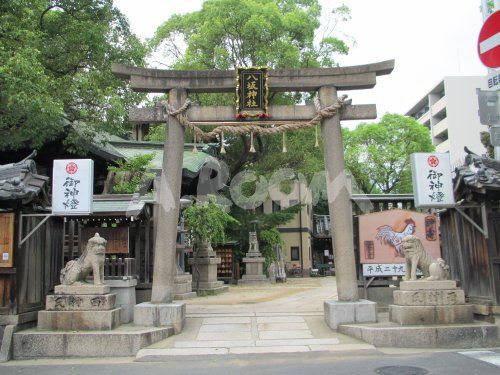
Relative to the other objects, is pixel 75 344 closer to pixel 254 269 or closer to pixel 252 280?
pixel 252 280

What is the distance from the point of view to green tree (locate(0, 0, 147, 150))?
12664mm

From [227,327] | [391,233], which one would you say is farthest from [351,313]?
[227,327]

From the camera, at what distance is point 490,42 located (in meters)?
5.32

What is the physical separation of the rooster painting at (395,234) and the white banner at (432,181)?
175cm

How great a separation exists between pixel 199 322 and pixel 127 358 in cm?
248

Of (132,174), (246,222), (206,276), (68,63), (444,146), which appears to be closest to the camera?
(68,63)

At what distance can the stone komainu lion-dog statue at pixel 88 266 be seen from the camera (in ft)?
31.1

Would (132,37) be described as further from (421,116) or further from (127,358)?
(421,116)

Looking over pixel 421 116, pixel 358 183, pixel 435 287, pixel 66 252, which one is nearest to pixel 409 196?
pixel 435 287

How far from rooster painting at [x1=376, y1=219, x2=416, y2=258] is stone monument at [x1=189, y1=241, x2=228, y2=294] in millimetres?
9390

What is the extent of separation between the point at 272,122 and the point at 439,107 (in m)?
50.7

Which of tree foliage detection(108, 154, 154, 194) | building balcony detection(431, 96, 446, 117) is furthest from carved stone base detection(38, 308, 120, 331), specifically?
building balcony detection(431, 96, 446, 117)

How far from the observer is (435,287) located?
9219 millimetres

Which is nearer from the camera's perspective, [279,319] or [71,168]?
[71,168]
